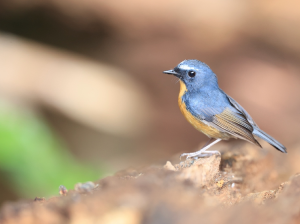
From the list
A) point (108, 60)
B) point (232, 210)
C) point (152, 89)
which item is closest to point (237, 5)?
point (152, 89)

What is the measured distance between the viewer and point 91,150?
9.32 m

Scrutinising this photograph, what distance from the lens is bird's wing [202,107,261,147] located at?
4.37 m

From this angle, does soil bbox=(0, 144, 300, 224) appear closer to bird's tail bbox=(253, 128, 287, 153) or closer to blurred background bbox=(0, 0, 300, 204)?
bird's tail bbox=(253, 128, 287, 153)

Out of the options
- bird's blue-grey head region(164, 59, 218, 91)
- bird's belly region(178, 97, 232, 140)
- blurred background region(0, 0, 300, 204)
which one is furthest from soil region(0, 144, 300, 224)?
blurred background region(0, 0, 300, 204)

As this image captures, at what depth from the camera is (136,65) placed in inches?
407

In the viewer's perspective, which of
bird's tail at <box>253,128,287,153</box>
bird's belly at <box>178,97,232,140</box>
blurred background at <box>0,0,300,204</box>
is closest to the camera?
bird's tail at <box>253,128,287,153</box>

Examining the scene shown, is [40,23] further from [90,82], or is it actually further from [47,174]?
[47,174]

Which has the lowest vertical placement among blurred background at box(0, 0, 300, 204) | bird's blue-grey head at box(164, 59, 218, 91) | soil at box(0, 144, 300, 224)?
soil at box(0, 144, 300, 224)

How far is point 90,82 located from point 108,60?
5.80ft

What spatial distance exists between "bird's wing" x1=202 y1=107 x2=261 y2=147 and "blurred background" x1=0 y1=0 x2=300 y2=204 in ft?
11.0

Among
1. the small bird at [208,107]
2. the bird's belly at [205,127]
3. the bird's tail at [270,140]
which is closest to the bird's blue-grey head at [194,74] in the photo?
the small bird at [208,107]

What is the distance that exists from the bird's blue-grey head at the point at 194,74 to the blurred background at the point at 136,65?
10.9 feet

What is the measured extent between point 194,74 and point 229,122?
0.79 meters

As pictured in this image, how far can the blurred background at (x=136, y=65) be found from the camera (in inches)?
335
